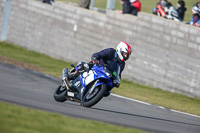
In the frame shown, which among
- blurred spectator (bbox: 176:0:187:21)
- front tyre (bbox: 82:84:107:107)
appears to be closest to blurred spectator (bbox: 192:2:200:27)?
blurred spectator (bbox: 176:0:187:21)

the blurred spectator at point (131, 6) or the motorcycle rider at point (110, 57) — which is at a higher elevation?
the blurred spectator at point (131, 6)

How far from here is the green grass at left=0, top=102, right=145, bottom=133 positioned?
579 cm

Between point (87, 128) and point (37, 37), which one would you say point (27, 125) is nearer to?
point (87, 128)

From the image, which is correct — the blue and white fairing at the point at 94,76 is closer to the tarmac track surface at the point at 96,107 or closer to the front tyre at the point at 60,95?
the tarmac track surface at the point at 96,107

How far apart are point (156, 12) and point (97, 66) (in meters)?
7.93

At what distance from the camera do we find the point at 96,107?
10.4 m

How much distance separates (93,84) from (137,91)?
217 inches

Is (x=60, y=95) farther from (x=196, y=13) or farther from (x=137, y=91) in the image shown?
(x=196, y=13)

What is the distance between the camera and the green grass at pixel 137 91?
12.8 m

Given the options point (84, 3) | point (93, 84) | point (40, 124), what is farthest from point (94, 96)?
point (84, 3)

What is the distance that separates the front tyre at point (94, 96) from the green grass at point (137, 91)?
4085 millimetres

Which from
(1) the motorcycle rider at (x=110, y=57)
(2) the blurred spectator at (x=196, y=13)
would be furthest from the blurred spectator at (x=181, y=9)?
(1) the motorcycle rider at (x=110, y=57)

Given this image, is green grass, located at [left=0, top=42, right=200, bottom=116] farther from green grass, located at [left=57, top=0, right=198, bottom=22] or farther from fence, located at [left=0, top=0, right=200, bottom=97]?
green grass, located at [left=57, top=0, right=198, bottom=22]

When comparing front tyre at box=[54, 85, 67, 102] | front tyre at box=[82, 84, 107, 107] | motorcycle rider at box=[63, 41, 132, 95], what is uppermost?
motorcycle rider at box=[63, 41, 132, 95]
